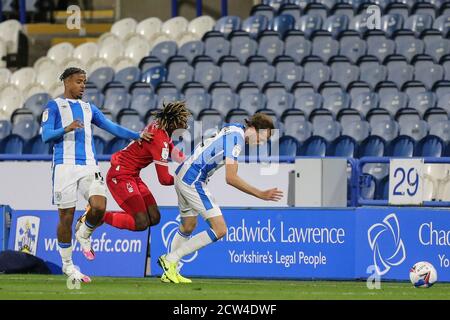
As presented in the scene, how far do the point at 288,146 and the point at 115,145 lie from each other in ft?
9.63

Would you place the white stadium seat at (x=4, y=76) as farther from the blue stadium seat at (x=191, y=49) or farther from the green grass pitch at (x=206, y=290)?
the green grass pitch at (x=206, y=290)

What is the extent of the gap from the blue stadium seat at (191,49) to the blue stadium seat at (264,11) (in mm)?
1370

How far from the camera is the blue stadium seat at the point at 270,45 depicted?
23484mm

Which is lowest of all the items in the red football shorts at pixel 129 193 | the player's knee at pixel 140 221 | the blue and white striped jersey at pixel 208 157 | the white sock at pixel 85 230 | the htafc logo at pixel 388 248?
the htafc logo at pixel 388 248

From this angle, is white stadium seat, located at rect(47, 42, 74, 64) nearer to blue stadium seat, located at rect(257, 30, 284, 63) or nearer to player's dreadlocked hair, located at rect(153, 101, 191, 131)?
blue stadium seat, located at rect(257, 30, 284, 63)

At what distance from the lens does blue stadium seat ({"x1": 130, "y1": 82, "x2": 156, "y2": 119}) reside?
74.7 feet

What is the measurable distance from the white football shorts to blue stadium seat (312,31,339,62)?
9782mm

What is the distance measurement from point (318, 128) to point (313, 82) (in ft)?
5.74

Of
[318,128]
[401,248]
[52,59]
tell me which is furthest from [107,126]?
[52,59]

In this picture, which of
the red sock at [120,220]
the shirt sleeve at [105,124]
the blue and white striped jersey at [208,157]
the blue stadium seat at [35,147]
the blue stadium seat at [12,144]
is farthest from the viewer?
the blue stadium seat at [12,144]

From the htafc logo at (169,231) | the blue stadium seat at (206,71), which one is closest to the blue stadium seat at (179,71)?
the blue stadium seat at (206,71)

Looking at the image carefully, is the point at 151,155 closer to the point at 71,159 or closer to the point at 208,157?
the point at 208,157

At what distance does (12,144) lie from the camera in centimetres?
2217

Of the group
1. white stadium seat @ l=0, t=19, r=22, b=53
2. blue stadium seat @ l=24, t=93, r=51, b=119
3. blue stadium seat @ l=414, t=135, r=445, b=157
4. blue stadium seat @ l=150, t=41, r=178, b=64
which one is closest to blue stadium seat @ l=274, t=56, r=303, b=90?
blue stadium seat @ l=150, t=41, r=178, b=64
